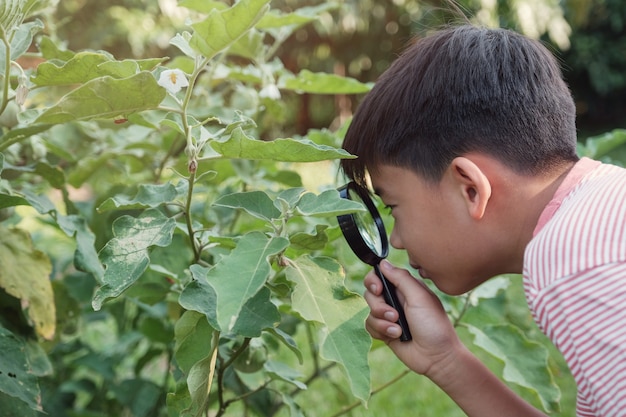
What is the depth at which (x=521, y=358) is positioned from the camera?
150 centimetres

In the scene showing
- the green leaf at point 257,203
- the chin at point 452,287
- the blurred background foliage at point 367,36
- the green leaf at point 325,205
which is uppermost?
the green leaf at point 325,205

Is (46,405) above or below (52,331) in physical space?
below

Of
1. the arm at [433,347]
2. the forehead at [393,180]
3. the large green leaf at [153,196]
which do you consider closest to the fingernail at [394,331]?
the arm at [433,347]

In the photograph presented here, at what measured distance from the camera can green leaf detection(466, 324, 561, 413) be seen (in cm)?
145

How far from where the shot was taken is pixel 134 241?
3.55 feet

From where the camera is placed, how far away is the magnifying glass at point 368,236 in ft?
4.33

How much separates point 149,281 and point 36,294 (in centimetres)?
22

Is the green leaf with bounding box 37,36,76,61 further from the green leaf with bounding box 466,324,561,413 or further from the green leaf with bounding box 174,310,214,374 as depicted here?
the green leaf with bounding box 466,324,561,413

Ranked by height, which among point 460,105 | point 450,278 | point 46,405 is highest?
point 460,105

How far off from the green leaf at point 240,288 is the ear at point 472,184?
0.39 meters

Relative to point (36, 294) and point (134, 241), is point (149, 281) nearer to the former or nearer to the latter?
point (36, 294)

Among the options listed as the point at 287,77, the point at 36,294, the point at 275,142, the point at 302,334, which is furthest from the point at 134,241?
the point at 302,334

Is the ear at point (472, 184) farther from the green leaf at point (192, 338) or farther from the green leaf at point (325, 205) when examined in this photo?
A: the green leaf at point (192, 338)

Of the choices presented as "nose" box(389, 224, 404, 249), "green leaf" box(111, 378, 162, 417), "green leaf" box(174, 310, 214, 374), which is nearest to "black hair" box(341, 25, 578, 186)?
"nose" box(389, 224, 404, 249)
